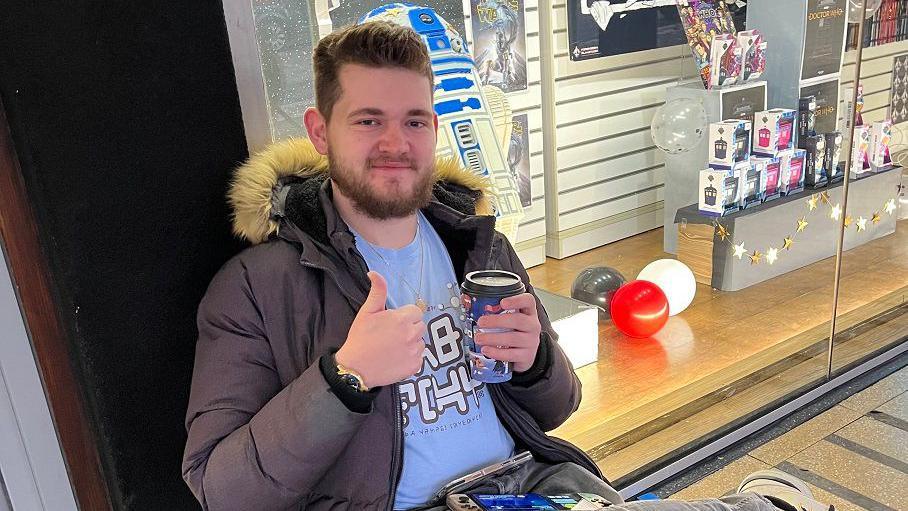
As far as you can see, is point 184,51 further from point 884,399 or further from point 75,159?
point 884,399

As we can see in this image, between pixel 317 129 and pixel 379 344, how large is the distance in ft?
1.72

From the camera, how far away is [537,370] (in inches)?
57.9

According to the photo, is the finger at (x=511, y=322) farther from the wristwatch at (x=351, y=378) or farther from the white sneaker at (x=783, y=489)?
the white sneaker at (x=783, y=489)

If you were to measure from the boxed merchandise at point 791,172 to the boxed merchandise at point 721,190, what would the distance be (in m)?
0.29

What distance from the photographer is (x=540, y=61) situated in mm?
4422

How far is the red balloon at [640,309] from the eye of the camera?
10.7 ft

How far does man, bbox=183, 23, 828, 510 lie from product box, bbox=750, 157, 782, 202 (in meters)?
2.72

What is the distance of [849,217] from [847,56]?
3.33 feet

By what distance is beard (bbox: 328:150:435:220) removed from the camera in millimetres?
1407

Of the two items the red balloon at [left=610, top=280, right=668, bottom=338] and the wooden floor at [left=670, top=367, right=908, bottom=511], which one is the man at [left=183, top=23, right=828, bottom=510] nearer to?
the wooden floor at [left=670, top=367, right=908, bottom=511]

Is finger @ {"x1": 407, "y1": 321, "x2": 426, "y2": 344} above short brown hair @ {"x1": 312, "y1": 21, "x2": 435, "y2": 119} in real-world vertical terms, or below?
below

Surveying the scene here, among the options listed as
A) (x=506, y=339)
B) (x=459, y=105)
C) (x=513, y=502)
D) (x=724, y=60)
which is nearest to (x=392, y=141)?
(x=506, y=339)

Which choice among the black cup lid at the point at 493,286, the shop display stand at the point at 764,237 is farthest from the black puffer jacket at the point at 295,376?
the shop display stand at the point at 764,237

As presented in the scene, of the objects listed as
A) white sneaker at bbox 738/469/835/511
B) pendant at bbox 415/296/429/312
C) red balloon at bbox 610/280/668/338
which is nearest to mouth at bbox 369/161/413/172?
pendant at bbox 415/296/429/312
